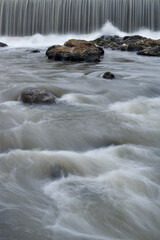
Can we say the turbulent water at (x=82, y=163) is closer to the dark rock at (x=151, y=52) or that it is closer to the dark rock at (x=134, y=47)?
the dark rock at (x=151, y=52)

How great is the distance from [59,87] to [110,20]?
17.1m

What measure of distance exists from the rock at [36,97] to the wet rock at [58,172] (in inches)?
95.4

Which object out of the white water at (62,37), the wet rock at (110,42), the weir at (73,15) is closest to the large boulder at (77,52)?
the wet rock at (110,42)

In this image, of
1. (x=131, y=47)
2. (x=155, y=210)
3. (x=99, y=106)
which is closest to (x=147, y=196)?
(x=155, y=210)

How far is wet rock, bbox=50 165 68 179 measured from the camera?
11.5ft

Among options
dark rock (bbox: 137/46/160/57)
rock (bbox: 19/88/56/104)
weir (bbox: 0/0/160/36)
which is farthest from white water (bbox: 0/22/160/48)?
rock (bbox: 19/88/56/104)

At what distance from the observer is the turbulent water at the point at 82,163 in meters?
2.68

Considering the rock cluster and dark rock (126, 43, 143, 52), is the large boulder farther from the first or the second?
dark rock (126, 43, 143, 52)

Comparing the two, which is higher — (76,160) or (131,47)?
(131,47)

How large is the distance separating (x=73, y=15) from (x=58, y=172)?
68.3 feet

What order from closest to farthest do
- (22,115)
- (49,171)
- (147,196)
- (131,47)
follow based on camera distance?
(147,196) → (49,171) → (22,115) → (131,47)

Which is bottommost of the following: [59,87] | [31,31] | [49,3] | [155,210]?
[155,210]

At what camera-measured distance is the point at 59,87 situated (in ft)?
24.2

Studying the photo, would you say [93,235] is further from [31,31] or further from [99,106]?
[31,31]
